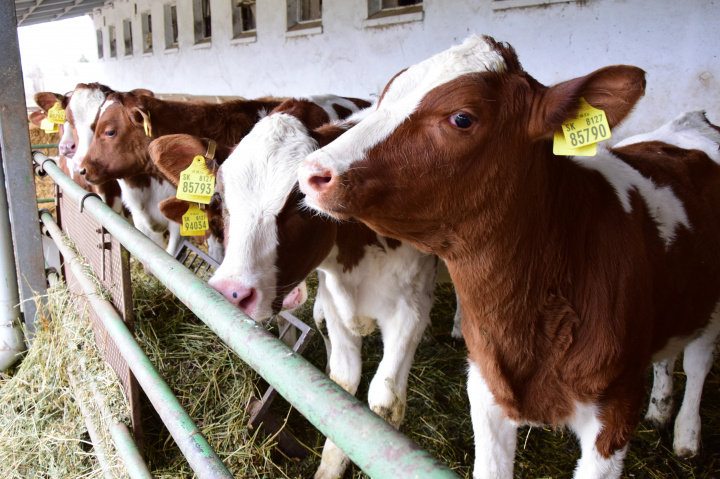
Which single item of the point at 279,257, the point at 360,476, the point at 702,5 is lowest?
the point at 360,476

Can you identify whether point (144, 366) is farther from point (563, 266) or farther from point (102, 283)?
point (563, 266)

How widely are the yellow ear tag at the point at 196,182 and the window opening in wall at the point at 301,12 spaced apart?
8082mm

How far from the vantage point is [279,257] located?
6.73 ft

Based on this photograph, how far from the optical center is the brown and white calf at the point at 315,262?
6.59 feet

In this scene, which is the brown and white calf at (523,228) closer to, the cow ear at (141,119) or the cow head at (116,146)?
the cow ear at (141,119)

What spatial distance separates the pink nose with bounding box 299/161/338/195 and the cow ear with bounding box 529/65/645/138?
25.5 inches

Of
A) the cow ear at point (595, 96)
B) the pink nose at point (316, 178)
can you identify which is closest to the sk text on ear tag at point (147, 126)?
the pink nose at point (316, 178)

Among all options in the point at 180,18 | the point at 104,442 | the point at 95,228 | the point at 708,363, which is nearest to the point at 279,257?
the point at 95,228

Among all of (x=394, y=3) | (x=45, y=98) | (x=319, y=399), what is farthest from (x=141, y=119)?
(x=394, y=3)

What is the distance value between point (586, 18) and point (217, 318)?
16.8ft

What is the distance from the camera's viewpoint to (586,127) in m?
1.55

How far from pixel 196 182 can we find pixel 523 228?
143 centimetres

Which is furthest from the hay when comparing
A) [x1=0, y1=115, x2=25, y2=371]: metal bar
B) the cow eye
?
the cow eye

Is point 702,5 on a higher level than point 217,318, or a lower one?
higher
